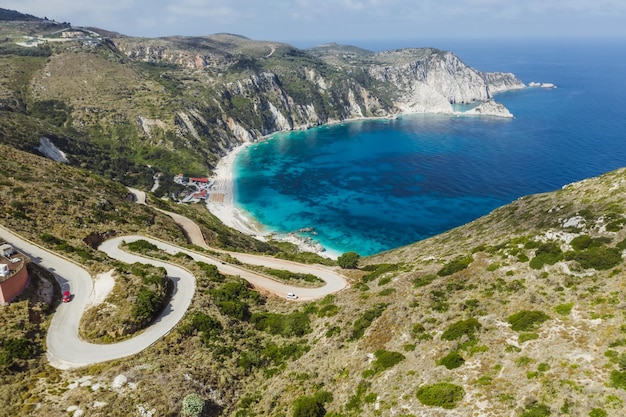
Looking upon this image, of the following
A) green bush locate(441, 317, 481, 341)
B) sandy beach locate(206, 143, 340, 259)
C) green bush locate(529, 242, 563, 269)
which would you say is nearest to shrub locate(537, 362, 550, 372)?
green bush locate(441, 317, 481, 341)

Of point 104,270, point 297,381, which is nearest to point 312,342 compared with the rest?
point 297,381

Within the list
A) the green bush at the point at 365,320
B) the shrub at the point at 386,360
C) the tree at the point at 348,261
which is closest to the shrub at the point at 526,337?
the shrub at the point at 386,360

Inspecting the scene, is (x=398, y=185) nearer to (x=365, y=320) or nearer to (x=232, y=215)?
(x=232, y=215)

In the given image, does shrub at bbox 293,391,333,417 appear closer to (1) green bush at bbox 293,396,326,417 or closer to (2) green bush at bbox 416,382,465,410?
(1) green bush at bbox 293,396,326,417

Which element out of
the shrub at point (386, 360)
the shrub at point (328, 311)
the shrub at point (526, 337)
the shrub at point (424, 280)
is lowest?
the shrub at point (328, 311)

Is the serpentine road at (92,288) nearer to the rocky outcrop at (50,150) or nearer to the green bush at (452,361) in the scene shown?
the green bush at (452,361)

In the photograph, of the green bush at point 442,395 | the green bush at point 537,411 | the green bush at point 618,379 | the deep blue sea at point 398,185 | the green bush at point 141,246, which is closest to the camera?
the green bush at point 537,411

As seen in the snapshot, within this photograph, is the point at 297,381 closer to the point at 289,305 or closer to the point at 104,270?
the point at 289,305

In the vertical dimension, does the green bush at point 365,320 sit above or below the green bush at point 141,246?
above
